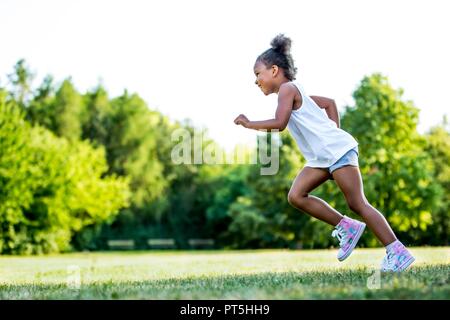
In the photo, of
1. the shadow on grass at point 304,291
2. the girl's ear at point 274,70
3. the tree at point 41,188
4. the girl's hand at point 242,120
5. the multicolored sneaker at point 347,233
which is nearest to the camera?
the shadow on grass at point 304,291

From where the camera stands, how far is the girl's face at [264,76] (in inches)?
266

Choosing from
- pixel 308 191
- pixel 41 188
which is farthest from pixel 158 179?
pixel 308 191

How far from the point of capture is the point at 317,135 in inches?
249

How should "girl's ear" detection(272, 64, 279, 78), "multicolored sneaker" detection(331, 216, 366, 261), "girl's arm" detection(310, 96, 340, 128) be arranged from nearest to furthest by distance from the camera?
"multicolored sneaker" detection(331, 216, 366, 261), "girl's ear" detection(272, 64, 279, 78), "girl's arm" detection(310, 96, 340, 128)

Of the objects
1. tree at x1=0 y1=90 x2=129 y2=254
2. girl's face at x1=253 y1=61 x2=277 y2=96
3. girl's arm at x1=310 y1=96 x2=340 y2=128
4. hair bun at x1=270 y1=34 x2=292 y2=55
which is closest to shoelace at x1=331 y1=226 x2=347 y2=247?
girl's arm at x1=310 y1=96 x2=340 y2=128

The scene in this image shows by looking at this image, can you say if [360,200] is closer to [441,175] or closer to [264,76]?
[264,76]

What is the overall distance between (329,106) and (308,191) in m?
0.93

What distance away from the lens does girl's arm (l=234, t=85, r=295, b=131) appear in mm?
6123

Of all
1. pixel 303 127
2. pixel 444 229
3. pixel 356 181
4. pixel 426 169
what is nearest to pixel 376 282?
pixel 356 181

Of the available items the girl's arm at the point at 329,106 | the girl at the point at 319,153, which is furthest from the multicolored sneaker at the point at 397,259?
the girl's arm at the point at 329,106

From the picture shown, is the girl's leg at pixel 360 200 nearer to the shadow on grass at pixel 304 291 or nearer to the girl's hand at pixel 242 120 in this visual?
the shadow on grass at pixel 304 291

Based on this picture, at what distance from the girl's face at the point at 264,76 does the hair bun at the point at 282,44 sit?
20 centimetres

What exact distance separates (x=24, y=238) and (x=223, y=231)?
983 inches

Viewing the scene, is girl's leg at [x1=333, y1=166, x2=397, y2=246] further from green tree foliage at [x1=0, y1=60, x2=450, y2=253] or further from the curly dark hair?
green tree foliage at [x1=0, y1=60, x2=450, y2=253]
